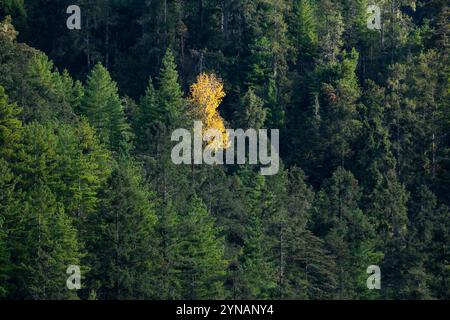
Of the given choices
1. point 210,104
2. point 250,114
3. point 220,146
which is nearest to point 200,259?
point 220,146

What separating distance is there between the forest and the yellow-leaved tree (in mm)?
142

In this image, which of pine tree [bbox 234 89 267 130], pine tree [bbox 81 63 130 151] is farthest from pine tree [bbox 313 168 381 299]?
pine tree [bbox 81 63 130 151]

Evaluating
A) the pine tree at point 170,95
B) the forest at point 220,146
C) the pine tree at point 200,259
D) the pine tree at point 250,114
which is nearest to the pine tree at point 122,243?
the forest at point 220,146

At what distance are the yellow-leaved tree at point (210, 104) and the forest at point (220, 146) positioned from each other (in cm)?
14

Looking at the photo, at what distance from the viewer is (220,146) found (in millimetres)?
90438

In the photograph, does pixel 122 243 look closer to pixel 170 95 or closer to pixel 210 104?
pixel 170 95

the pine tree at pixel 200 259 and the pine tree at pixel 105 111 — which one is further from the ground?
the pine tree at pixel 105 111

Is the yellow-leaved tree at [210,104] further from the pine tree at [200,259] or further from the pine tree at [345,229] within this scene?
the pine tree at [200,259]

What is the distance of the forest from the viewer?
73.1 meters

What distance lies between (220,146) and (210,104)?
3.59 meters

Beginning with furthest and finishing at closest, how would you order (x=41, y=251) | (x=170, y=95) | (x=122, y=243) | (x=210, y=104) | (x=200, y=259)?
1. (x=210, y=104)
2. (x=170, y=95)
3. (x=200, y=259)
4. (x=122, y=243)
5. (x=41, y=251)

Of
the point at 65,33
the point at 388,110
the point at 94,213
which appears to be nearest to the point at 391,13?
the point at 388,110

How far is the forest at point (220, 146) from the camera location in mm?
73062

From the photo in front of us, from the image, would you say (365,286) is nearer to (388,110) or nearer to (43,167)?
(43,167)
